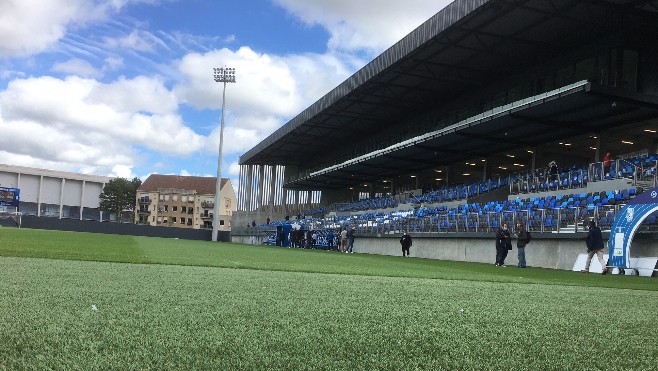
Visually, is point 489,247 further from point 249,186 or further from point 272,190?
point 249,186

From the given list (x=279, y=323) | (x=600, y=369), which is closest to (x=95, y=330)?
(x=279, y=323)

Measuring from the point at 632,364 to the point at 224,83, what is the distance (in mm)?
53249

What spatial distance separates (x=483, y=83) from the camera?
34906 millimetres

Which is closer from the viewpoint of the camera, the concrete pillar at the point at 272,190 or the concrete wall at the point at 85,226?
the concrete wall at the point at 85,226

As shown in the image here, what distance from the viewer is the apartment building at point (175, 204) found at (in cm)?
11319

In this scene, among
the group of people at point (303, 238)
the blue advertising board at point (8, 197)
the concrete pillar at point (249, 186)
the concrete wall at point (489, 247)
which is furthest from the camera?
the concrete pillar at point (249, 186)

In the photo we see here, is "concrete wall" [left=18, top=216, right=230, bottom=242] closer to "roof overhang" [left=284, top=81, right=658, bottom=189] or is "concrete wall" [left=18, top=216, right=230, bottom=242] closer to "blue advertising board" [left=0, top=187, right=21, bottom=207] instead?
"blue advertising board" [left=0, top=187, right=21, bottom=207]

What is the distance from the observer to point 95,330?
10.1ft

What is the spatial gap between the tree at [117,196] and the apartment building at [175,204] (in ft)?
6.02

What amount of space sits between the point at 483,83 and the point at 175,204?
291ft

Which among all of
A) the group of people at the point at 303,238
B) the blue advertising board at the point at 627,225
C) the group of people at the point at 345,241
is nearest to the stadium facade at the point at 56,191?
the group of people at the point at 303,238

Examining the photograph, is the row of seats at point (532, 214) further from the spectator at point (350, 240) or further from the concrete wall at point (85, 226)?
the concrete wall at point (85, 226)

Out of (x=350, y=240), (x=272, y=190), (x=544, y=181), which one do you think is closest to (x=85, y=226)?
(x=272, y=190)

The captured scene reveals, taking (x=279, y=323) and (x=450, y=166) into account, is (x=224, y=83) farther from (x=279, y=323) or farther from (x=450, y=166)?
(x=279, y=323)
